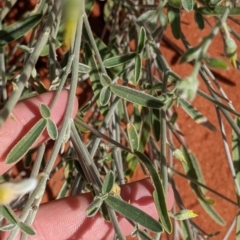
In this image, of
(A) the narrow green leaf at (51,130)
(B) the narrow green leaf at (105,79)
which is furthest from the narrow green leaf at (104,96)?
(A) the narrow green leaf at (51,130)

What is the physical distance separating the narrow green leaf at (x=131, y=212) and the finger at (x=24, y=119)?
249mm

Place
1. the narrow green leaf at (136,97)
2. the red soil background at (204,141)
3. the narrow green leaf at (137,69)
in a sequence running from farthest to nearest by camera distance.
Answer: the red soil background at (204,141) < the narrow green leaf at (137,69) < the narrow green leaf at (136,97)

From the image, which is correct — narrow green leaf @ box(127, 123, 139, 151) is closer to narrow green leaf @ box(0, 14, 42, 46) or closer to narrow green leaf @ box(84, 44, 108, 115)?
narrow green leaf @ box(84, 44, 108, 115)

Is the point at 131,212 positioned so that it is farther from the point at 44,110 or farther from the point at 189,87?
the point at 189,87

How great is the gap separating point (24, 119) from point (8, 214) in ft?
1.01

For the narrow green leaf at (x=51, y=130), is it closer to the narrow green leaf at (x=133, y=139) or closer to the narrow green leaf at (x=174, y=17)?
the narrow green leaf at (x=133, y=139)

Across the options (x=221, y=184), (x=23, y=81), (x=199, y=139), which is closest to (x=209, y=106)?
(x=199, y=139)

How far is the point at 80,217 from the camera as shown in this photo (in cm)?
133

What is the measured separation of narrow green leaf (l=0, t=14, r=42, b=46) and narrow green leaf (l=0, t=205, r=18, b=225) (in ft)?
1.35

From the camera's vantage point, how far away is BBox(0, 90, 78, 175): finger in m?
1.16

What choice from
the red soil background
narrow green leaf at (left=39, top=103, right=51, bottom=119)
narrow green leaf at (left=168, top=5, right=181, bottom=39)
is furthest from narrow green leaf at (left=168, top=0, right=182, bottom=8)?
the red soil background

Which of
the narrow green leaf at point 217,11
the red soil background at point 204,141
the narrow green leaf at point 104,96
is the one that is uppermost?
the narrow green leaf at point 217,11

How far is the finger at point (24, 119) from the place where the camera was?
1160 mm

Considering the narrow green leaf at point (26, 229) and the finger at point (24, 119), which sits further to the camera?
the finger at point (24, 119)
